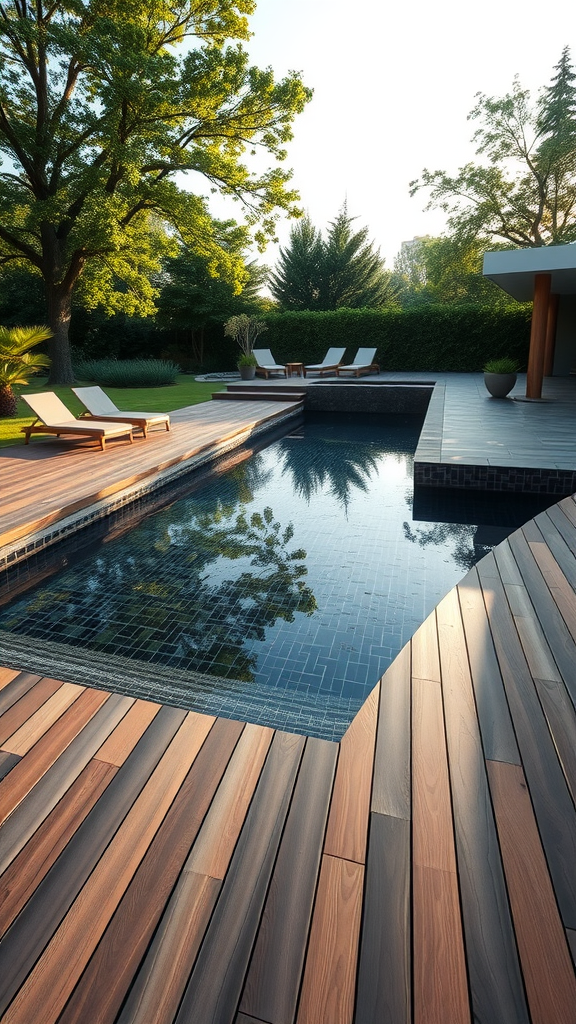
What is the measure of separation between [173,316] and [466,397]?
13.4 meters

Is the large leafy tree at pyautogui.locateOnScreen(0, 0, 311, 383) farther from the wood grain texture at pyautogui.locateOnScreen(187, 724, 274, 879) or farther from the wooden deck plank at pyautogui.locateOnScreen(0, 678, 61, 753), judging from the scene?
the wood grain texture at pyautogui.locateOnScreen(187, 724, 274, 879)

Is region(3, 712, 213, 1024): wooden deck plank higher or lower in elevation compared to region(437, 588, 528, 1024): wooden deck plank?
lower

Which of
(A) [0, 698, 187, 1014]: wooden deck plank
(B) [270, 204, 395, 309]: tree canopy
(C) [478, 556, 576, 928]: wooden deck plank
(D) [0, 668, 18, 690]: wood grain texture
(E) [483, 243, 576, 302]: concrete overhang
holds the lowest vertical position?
(D) [0, 668, 18, 690]: wood grain texture

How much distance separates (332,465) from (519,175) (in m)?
21.9

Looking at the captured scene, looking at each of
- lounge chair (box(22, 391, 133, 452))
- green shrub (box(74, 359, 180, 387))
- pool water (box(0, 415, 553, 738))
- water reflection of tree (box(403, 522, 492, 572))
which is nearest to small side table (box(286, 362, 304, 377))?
green shrub (box(74, 359, 180, 387))

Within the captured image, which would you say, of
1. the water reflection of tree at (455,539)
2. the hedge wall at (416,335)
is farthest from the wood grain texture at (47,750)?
the hedge wall at (416,335)

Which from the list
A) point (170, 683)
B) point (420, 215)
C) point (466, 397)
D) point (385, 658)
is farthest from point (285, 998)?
point (420, 215)

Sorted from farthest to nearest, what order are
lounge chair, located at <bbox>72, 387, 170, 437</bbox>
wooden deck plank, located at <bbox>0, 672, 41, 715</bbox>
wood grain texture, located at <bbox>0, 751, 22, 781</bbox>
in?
lounge chair, located at <bbox>72, 387, 170, 437</bbox> < wooden deck plank, located at <bbox>0, 672, 41, 715</bbox> < wood grain texture, located at <bbox>0, 751, 22, 781</bbox>

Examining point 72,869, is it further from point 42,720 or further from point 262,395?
point 262,395

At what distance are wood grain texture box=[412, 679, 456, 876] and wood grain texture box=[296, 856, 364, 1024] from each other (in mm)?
206

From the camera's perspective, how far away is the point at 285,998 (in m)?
1.23

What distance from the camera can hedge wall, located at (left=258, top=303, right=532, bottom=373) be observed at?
16125mm

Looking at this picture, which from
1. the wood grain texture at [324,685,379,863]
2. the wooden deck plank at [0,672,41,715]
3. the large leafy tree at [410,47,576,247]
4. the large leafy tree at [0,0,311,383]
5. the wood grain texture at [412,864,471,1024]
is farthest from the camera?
the large leafy tree at [410,47,576,247]

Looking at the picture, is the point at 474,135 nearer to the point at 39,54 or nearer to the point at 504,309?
the point at 504,309
